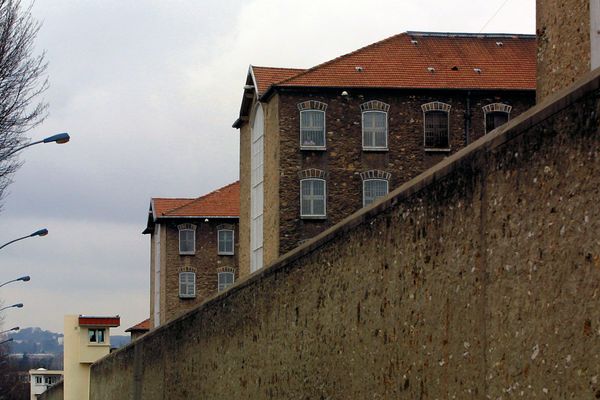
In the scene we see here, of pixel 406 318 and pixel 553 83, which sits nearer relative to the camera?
pixel 406 318

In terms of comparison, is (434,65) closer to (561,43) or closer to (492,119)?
(492,119)

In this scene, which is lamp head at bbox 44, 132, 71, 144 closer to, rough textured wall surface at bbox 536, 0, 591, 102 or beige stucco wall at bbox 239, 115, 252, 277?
rough textured wall surface at bbox 536, 0, 591, 102

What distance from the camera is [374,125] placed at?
54500mm

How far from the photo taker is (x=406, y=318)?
10.6 meters

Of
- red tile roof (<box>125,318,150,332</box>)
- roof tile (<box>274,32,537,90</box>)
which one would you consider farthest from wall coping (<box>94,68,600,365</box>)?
red tile roof (<box>125,318,150,332</box>)

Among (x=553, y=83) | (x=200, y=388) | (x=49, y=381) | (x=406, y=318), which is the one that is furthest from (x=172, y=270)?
(x=49, y=381)

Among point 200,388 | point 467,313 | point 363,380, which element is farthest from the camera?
point 200,388

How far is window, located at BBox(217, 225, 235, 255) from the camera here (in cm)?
8125

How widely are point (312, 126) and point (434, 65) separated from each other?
6316 mm

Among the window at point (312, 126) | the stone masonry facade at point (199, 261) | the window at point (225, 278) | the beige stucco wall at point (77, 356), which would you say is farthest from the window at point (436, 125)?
the window at point (225, 278)

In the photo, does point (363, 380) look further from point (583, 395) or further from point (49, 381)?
point (49, 381)

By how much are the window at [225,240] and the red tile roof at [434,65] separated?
24696 millimetres

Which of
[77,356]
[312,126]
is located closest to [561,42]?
[312,126]

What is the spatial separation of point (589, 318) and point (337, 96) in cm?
4773
